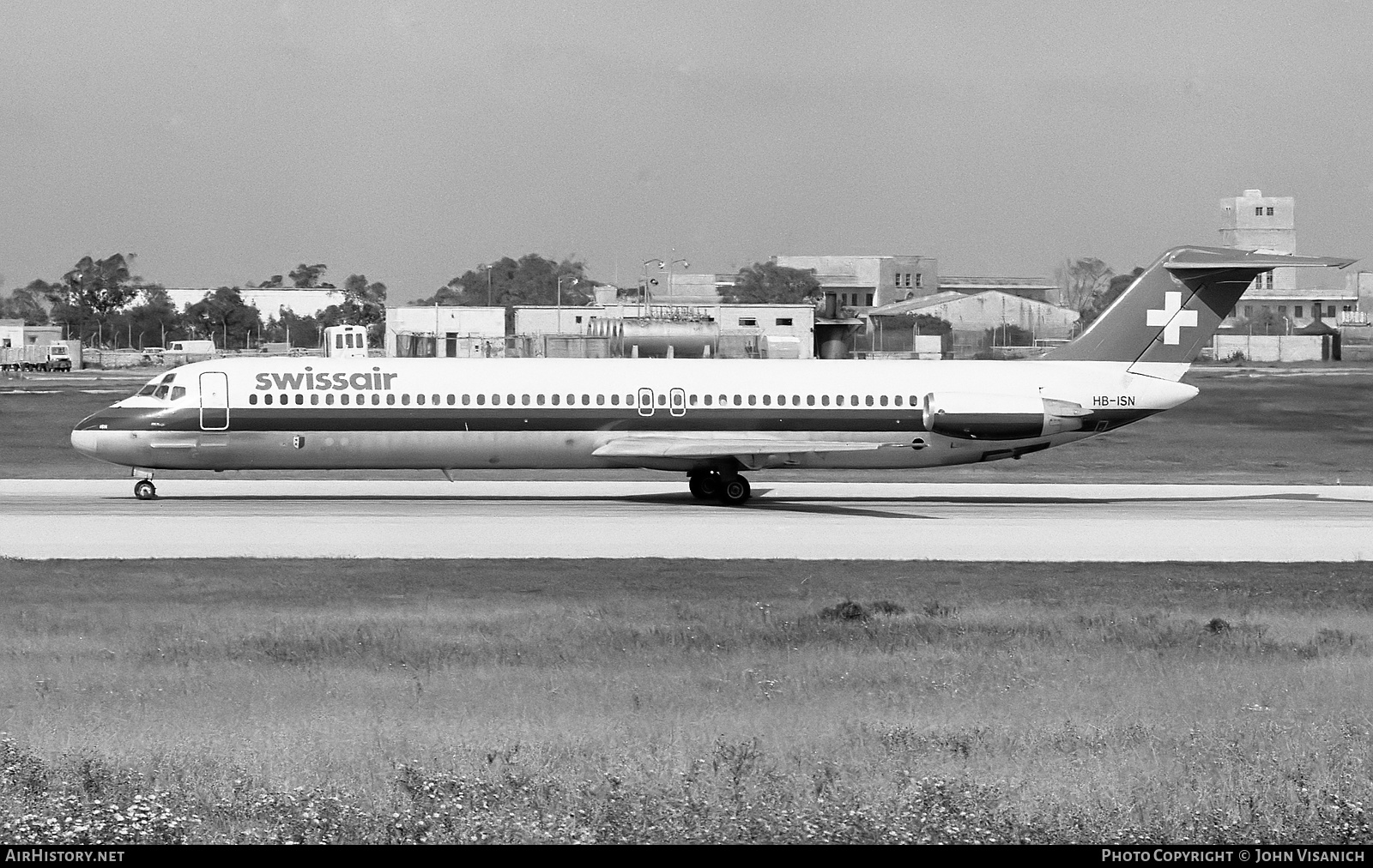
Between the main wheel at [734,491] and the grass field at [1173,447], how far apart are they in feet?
21.7

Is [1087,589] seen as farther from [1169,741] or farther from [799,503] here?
[799,503]

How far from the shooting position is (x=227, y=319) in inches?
7298

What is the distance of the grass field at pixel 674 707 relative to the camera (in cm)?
1014

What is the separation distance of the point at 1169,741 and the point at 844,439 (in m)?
22.2

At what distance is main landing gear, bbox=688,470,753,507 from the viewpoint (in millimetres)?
34344

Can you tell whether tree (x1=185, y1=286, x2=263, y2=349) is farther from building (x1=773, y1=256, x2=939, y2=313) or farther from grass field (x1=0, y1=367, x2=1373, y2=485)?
grass field (x1=0, y1=367, x2=1373, y2=485)

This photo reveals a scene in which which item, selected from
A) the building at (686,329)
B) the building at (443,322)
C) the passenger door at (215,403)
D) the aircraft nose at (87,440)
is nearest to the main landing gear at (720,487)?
the passenger door at (215,403)

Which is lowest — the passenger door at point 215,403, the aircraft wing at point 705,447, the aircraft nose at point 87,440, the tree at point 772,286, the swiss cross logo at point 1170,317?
the aircraft wing at point 705,447

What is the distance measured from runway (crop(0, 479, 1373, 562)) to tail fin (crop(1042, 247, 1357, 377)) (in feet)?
11.1

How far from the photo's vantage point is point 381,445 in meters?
33.2

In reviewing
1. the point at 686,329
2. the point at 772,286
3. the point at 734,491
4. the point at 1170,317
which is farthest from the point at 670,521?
the point at 772,286

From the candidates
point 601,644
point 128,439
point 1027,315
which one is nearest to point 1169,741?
point 601,644

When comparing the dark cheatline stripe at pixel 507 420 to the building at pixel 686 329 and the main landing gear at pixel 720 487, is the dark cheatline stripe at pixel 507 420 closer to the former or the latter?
the main landing gear at pixel 720 487

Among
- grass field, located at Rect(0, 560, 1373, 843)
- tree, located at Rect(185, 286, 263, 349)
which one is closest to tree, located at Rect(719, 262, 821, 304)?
tree, located at Rect(185, 286, 263, 349)
